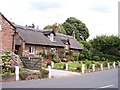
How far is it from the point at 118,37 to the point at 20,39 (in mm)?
30743

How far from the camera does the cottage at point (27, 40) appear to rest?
135 ft

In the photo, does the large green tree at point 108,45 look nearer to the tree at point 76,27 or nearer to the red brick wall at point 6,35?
the tree at point 76,27

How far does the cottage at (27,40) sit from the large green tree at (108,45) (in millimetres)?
7962

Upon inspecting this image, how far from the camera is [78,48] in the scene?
219 feet

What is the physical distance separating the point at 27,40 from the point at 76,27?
59.3 m

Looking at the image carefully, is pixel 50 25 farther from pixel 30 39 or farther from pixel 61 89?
pixel 61 89

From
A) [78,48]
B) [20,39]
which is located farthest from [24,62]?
[78,48]

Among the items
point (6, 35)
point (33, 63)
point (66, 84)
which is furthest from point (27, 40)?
point (66, 84)

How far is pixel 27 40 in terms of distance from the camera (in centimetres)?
4812

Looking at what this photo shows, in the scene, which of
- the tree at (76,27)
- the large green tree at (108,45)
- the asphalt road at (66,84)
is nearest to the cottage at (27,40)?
the large green tree at (108,45)

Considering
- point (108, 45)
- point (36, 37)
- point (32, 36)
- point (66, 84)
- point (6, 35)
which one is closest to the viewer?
point (66, 84)

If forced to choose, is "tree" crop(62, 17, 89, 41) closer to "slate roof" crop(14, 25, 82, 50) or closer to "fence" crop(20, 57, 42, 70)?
"slate roof" crop(14, 25, 82, 50)

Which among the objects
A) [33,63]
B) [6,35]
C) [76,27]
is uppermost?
[76,27]

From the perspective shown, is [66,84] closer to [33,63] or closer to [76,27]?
[33,63]
